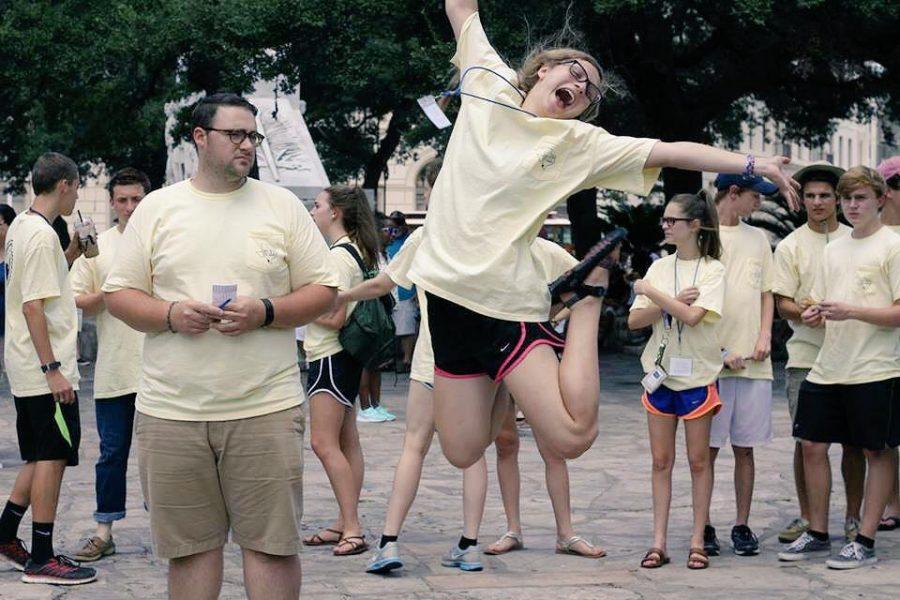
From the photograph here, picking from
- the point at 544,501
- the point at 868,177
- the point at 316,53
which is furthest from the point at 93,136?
the point at 868,177

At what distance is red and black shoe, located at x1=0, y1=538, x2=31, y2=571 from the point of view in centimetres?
705

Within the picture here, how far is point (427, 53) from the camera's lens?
16.0 m

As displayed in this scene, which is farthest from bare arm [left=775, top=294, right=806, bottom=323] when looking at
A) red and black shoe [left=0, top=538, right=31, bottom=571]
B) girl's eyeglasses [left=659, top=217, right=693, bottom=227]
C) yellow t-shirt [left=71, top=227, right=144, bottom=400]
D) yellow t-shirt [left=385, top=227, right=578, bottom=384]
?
red and black shoe [left=0, top=538, right=31, bottom=571]

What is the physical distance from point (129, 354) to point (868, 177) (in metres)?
3.75

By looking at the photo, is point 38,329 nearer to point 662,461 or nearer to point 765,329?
point 662,461

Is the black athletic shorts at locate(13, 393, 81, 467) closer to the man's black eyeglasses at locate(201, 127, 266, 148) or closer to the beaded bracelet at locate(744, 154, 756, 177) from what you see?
the man's black eyeglasses at locate(201, 127, 266, 148)

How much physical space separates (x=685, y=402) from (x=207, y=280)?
3.13 metres

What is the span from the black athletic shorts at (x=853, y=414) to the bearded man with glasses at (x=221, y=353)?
338cm

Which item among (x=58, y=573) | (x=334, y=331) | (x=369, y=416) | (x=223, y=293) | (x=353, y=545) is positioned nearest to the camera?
(x=223, y=293)

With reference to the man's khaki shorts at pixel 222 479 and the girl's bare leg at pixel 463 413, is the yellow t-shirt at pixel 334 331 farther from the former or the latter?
the man's khaki shorts at pixel 222 479

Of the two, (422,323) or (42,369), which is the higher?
(422,323)

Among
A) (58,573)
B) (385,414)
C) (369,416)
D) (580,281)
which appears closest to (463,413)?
(580,281)

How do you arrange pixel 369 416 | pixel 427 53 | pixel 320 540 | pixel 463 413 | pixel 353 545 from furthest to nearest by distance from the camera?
1. pixel 427 53
2. pixel 369 416
3. pixel 320 540
4. pixel 353 545
5. pixel 463 413

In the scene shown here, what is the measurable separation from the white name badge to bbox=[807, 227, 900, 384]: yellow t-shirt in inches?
28.9
